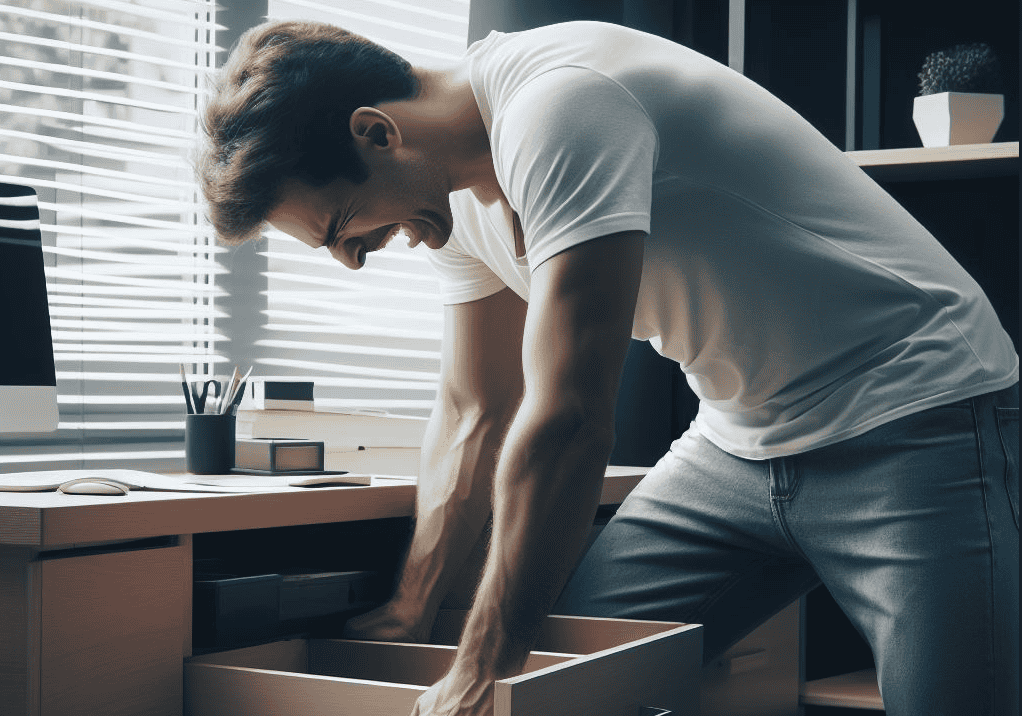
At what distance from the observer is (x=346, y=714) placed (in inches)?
39.6

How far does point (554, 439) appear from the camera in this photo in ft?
3.39

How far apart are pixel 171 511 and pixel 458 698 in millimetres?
331

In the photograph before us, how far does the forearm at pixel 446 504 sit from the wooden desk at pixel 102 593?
256mm

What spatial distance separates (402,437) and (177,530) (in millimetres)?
832

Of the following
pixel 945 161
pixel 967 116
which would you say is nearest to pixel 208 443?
pixel 945 161

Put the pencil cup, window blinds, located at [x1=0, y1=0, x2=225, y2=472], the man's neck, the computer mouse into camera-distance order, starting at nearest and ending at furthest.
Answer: the computer mouse
the man's neck
the pencil cup
window blinds, located at [x1=0, y1=0, x2=225, y2=472]

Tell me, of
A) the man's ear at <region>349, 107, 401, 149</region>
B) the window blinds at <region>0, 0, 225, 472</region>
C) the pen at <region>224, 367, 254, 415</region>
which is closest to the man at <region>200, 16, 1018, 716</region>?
the man's ear at <region>349, 107, 401, 149</region>

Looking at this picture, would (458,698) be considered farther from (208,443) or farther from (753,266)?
(208,443)

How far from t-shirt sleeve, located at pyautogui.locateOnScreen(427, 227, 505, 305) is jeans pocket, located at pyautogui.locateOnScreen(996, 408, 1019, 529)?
0.64 metres

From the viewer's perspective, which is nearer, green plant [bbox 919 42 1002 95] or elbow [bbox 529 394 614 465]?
elbow [bbox 529 394 614 465]

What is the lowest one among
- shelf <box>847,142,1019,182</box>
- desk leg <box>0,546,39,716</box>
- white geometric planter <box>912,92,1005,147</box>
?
desk leg <box>0,546,39,716</box>

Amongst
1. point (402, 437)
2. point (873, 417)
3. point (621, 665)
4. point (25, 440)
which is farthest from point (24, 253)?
point (873, 417)

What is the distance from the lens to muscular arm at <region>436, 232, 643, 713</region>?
103cm

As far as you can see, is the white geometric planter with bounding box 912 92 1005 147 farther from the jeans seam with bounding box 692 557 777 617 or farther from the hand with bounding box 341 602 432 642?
the hand with bounding box 341 602 432 642
